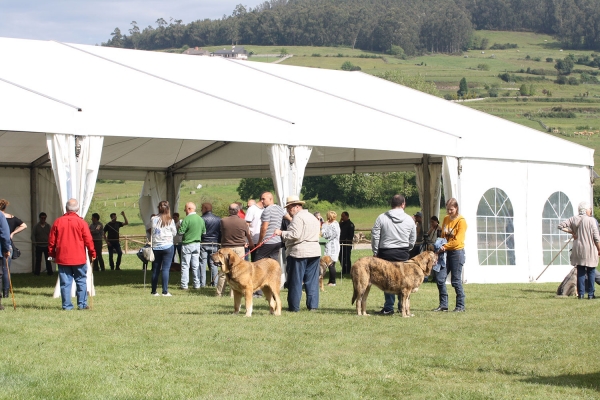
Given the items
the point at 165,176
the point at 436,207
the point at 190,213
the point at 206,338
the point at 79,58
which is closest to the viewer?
the point at 206,338

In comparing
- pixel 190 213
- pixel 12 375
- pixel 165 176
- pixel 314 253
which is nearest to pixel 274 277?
pixel 314 253

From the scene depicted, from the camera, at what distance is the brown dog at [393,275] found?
34.8 ft

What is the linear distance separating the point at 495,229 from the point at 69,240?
8955 mm

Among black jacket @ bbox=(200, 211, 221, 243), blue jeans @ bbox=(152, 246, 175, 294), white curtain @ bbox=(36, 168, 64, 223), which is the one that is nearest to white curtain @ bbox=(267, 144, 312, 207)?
black jacket @ bbox=(200, 211, 221, 243)

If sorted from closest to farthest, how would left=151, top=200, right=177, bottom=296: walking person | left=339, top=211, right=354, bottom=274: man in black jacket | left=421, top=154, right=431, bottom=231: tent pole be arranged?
left=151, top=200, right=177, bottom=296: walking person < left=421, top=154, right=431, bottom=231: tent pole < left=339, top=211, right=354, bottom=274: man in black jacket

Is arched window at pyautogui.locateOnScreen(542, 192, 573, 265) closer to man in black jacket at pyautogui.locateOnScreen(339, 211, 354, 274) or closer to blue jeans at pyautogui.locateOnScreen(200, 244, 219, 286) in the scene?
man in black jacket at pyautogui.locateOnScreen(339, 211, 354, 274)

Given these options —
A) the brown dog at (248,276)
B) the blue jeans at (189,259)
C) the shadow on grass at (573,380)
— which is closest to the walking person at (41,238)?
the blue jeans at (189,259)

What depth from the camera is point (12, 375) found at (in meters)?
7.07

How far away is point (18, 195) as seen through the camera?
20.3m

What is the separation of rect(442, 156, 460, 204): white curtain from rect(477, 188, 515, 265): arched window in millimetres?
780

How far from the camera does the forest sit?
159 metres

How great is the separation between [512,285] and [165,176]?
999 cm

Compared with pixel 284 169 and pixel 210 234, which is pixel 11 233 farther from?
pixel 284 169

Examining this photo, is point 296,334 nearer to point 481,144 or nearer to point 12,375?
point 12,375
